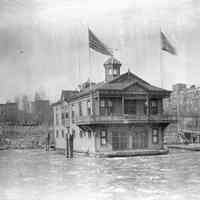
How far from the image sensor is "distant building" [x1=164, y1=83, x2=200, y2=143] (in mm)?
60066

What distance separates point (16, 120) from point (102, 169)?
4551 centimetres

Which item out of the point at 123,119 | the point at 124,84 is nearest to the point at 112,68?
the point at 124,84

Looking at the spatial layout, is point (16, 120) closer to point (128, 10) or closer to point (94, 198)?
point (128, 10)

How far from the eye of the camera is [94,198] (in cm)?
1519

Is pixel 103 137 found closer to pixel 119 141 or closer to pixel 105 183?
pixel 119 141

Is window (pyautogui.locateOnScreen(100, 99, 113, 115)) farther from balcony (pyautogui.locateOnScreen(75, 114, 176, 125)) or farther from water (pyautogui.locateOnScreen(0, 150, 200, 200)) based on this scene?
water (pyautogui.locateOnScreen(0, 150, 200, 200))

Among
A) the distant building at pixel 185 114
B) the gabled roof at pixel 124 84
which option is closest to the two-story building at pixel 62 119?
the gabled roof at pixel 124 84

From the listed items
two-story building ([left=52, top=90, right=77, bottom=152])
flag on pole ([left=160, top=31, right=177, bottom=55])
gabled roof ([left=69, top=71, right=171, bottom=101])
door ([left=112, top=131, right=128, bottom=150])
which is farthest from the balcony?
two-story building ([left=52, top=90, right=77, bottom=152])

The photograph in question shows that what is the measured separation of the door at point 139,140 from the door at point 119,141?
2.97ft

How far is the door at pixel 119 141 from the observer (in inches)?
1442

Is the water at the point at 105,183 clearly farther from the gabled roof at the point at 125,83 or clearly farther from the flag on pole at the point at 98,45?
the gabled roof at the point at 125,83

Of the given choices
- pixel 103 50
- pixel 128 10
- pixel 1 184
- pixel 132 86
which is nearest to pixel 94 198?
pixel 1 184

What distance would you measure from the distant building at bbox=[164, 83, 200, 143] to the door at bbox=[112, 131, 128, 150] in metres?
21.7

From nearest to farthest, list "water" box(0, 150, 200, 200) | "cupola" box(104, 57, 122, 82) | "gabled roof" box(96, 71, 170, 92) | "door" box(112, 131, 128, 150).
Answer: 1. "water" box(0, 150, 200, 200)
2. "door" box(112, 131, 128, 150)
3. "gabled roof" box(96, 71, 170, 92)
4. "cupola" box(104, 57, 122, 82)
